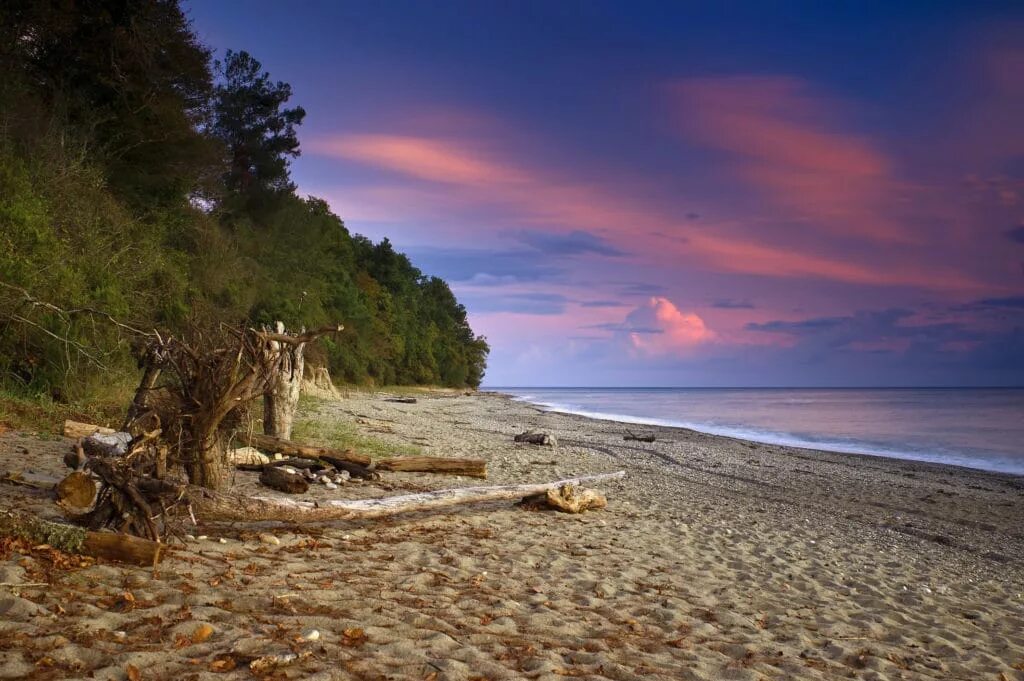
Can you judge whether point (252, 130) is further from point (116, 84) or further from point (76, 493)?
point (76, 493)

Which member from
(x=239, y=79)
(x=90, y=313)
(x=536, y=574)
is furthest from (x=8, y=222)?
(x=239, y=79)

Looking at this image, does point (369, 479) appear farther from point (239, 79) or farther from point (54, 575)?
point (239, 79)

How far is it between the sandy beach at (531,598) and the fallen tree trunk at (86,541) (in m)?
0.12

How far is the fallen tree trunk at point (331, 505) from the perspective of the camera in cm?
650

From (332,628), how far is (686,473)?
13513 millimetres

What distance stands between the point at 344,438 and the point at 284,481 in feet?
20.3

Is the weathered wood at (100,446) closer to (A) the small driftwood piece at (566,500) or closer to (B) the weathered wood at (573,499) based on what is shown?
(A) the small driftwood piece at (566,500)

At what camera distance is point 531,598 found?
5.78 m

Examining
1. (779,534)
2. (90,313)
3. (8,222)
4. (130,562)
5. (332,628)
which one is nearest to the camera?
(332,628)

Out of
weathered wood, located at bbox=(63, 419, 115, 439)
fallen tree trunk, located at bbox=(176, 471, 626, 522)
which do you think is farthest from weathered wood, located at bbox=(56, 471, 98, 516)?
weathered wood, located at bbox=(63, 419, 115, 439)

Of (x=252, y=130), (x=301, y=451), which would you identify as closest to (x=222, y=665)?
(x=301, y=451)

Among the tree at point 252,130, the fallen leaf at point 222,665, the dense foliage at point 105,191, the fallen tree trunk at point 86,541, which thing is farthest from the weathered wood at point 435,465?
the tree at point 252,130

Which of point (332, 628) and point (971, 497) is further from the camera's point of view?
point (971, 497)

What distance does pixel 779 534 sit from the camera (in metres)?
9.84
